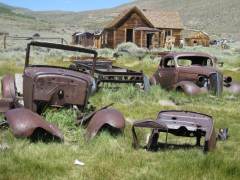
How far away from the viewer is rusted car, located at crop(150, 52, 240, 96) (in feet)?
49.6

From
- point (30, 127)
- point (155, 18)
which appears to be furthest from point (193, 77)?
point (155, 18)

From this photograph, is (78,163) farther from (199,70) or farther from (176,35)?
(176,35)

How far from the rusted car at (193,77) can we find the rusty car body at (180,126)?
655 centimetres

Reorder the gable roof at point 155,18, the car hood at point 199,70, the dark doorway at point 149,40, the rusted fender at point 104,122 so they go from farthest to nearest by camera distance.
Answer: the dark doorway at point 149,40
the gable roof at point 155,18
the car hood at point 199,70
the rusted fender at point 104,122

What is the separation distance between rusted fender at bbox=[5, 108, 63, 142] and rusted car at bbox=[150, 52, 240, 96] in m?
7.25

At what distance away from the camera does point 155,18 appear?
5441cm

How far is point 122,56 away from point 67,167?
102 ft

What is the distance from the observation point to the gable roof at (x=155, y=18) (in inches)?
1975

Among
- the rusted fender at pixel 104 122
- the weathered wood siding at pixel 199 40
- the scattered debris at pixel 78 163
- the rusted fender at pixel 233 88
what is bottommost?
the scattered debris at pixel 78 163

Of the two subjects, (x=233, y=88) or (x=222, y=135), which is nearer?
(x=222, y=135)

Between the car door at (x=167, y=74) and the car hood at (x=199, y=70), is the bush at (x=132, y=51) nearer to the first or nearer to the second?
the car door at (x=167, y=74)

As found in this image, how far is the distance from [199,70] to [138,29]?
115ft

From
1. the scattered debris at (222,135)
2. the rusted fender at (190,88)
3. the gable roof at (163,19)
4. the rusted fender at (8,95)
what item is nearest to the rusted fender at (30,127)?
the rusted fender at (8,95)

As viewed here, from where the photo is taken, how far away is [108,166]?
690cm
